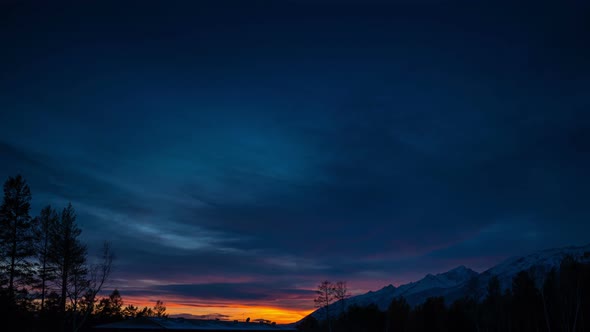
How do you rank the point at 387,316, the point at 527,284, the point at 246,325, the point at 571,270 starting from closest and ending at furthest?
the point at 571,270 < the point at 246,325 < the point at 527,284 < the point at 387,316

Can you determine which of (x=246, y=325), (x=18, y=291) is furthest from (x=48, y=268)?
(x=246, y=325)

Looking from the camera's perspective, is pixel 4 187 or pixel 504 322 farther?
pixel 504 322

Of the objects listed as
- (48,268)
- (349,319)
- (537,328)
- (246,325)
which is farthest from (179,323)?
(537,328)

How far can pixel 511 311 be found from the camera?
90.1 metres

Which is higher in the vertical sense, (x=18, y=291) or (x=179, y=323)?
(x=18, y=291)

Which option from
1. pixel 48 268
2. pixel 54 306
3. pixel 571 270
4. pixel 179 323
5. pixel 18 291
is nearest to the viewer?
pixel 18 291

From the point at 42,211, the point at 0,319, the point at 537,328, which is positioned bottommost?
the point at 537,328

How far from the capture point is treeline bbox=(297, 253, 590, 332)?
7844 centimetres

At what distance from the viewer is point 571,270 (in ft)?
261

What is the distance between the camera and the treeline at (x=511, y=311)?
78.4 m

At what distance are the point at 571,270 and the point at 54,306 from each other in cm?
8138

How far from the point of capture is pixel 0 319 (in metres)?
45.0

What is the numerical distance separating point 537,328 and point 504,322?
40.0ft

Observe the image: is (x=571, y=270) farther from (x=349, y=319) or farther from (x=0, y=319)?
(x=0, y=319)
